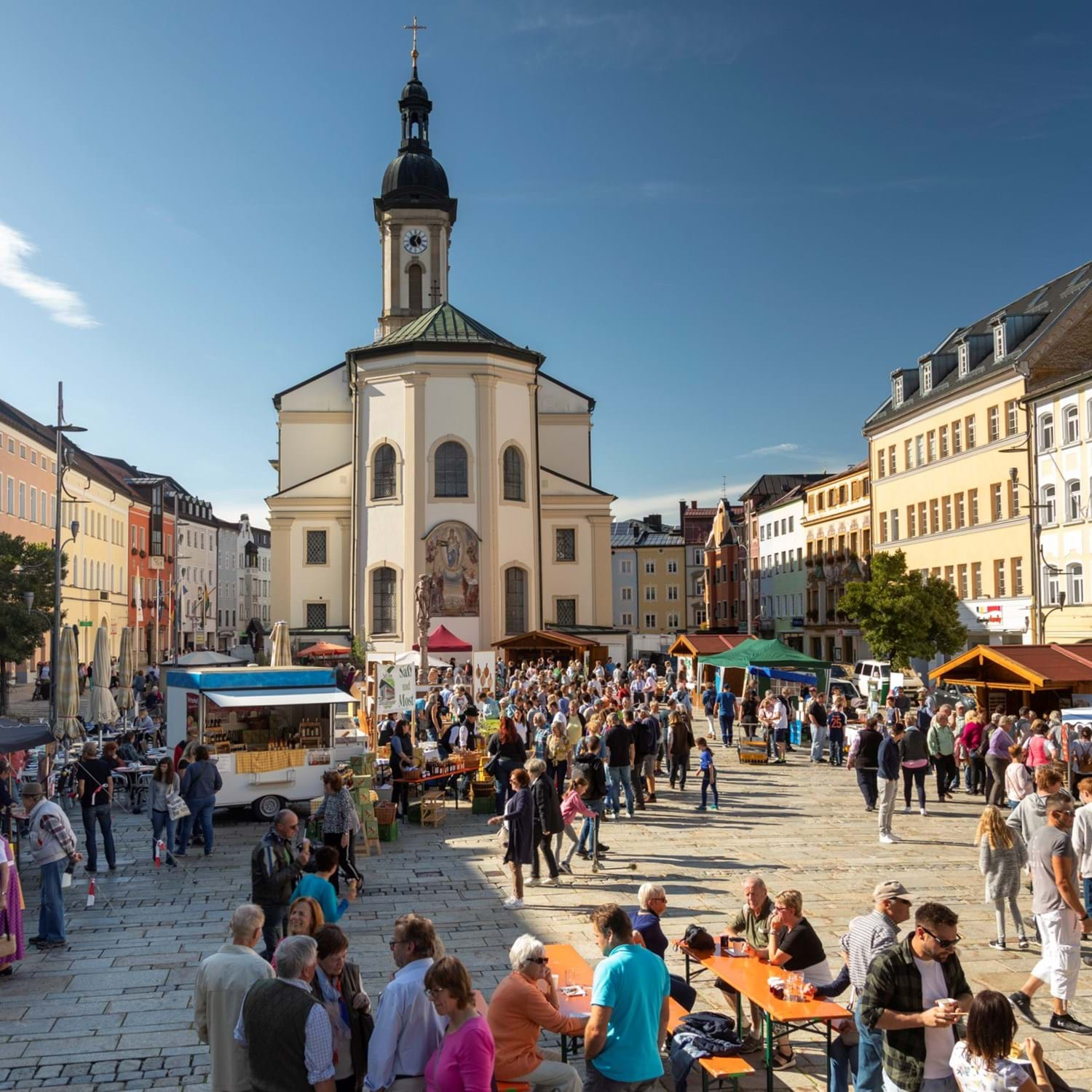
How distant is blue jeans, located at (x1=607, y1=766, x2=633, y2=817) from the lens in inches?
675

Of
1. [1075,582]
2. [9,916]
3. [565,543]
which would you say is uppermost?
[565,543]

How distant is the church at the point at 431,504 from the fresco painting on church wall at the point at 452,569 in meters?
0.05

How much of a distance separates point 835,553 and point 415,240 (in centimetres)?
2929

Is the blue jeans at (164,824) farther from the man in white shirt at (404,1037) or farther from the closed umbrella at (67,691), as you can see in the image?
the man in white shirt at (404,1037)

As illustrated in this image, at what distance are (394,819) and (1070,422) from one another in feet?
97.7

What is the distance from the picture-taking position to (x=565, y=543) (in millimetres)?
53156

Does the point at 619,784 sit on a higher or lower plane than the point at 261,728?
lower

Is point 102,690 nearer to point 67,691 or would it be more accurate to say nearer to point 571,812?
point 67,691

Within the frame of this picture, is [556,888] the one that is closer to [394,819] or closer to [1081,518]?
[394,819]

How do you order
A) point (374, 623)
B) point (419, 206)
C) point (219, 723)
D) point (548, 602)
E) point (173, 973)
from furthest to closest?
point (419, 206) → point (548, 602) → point (374, 623) → point (219, 723) → point (173, 973)

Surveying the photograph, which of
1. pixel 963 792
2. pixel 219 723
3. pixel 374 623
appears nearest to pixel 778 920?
pixel 219 723

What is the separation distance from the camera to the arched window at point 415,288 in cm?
6119

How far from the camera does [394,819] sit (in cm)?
1620

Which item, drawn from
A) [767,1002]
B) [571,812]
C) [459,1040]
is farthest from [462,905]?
[459,1040]
